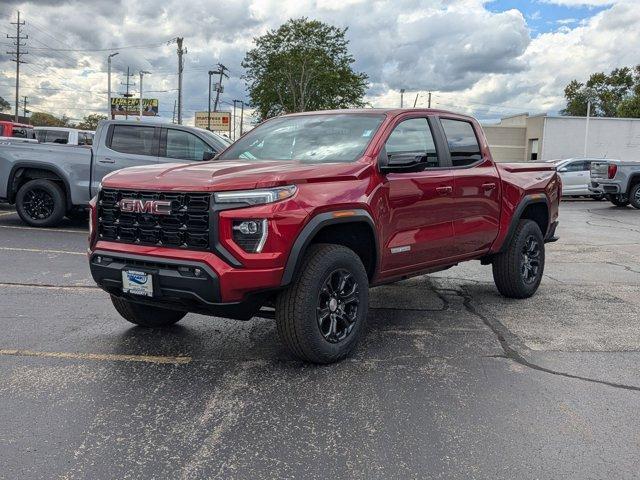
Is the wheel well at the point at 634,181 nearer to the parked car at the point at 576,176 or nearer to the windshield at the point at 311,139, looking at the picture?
the parked car at the point at 576,176

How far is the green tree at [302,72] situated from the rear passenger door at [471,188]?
47540 mm

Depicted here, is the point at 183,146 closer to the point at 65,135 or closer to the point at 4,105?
the point at 65,135

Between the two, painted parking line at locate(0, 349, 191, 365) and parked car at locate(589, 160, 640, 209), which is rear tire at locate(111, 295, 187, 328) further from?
parked car at locate(589, 160, 640, 209)

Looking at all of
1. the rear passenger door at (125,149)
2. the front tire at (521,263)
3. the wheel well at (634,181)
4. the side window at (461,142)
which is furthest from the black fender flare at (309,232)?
the wheel well at (634,181)

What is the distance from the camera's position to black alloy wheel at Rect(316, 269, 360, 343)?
426 cm

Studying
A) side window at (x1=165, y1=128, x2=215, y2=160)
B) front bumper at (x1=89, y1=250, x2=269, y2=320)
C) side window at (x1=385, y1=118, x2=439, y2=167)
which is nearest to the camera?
front bumper at (x1=89, y1=250, x2=269, y2=320)

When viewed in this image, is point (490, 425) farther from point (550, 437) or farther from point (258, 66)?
point (258, 66)

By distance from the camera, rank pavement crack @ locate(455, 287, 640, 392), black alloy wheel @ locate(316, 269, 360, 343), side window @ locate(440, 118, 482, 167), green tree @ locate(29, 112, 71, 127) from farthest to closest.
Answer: green tree @ locate(29, 112, 71, 127) < side window @ locate(440, 118, 482, 167) < black alloy wheel @ locate(316, 269, 360, 343) < pavement crack @ locate(455, 287, 640, 392)

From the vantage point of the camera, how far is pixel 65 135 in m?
18.9

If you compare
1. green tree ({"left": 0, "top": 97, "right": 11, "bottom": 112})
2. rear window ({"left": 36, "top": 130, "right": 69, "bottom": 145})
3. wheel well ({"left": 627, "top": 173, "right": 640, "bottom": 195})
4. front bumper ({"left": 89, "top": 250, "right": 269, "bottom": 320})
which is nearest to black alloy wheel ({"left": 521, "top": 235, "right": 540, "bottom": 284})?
front bumper ({"left": 89, "top": 250, "right": 269, "bottom": 320})

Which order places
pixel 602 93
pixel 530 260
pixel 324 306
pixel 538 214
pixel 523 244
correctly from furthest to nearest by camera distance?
pixel 602 93
pixel 538 214
pixel 530 260
pixel 523 244
pixel 324 306

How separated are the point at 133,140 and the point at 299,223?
24.1ft

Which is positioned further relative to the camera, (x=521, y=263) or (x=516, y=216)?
(x=521, y=263)

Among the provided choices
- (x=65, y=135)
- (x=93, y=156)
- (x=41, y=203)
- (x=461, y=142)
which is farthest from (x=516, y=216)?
(x=65, y=135)
